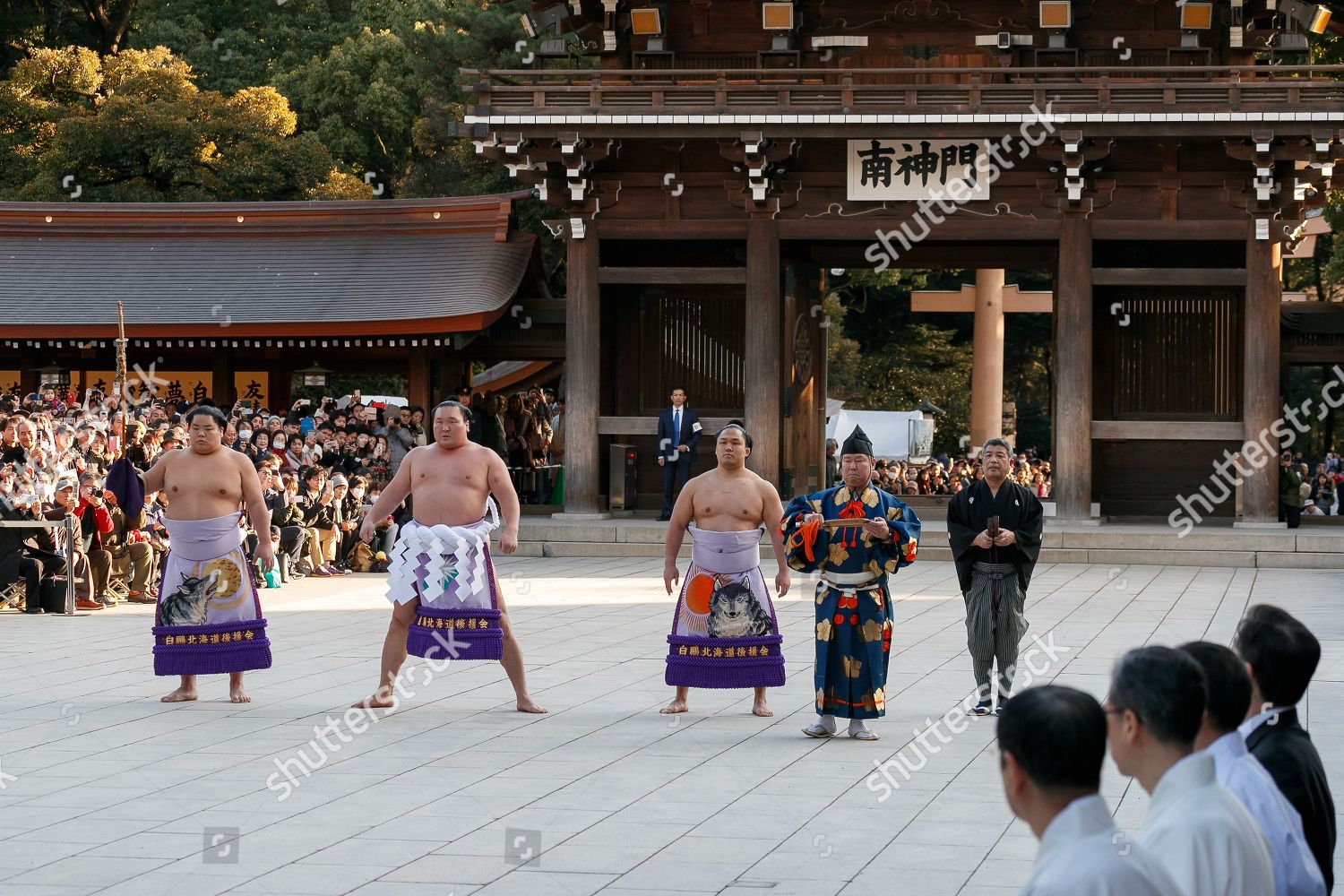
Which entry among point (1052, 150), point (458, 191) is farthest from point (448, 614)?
point (458, 191)

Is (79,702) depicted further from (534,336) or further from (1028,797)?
(534,336)

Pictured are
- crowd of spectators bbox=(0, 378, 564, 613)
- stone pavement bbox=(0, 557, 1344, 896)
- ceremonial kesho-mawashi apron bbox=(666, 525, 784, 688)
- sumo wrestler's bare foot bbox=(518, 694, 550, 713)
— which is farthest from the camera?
crowd of spectators bbox=(0, 378, 564, 613)

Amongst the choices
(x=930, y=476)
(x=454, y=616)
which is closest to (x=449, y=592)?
(x=454, y=616)

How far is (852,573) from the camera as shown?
7.53 metres

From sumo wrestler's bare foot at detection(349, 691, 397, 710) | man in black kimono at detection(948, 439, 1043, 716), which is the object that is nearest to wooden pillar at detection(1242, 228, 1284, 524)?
man in black kimono at detection(948, 439, 1043, 716)

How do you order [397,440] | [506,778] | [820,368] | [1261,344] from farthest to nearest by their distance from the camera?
[820,368], [397,440], [1261,344], [506,778]

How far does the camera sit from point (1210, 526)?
56.3 ft

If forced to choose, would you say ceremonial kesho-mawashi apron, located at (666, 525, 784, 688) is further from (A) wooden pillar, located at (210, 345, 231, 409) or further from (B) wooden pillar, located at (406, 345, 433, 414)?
(A) wooden pillar, located at (210, 345, 231, 409)

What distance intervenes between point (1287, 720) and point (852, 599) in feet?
13.2

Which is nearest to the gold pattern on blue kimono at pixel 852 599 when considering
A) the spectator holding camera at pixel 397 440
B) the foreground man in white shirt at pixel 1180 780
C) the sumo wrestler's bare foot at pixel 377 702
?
the sumo wrestler's bare foot at pixel 377 702

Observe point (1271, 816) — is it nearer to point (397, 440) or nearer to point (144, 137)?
point (397, 440)

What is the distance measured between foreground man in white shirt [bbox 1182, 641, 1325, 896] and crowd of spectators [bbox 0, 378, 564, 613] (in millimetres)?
5871

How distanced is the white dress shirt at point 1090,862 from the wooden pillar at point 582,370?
15130mm

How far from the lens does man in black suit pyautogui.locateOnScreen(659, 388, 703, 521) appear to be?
56.4 feet
